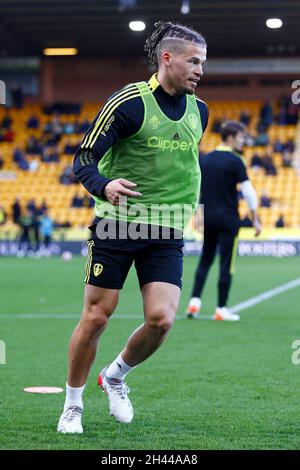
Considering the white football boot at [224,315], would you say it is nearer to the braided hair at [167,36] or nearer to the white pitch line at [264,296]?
the white pitch line at [264,296]

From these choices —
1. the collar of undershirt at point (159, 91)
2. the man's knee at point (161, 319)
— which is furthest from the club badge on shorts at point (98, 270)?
the collar of undershirt at point (159, 91)

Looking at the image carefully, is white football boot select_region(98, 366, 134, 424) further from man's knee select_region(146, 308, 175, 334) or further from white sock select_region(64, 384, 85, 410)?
man's knee select_region(146, 308, 175, 334)

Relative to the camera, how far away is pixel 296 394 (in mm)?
6188

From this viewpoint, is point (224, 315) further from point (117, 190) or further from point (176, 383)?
point (117, 190)

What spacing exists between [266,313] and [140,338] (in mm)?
6682

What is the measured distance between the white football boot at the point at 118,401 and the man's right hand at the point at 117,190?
1.24m

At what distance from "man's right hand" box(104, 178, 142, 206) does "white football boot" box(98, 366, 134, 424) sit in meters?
1.24

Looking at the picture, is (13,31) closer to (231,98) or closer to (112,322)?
(231,98)

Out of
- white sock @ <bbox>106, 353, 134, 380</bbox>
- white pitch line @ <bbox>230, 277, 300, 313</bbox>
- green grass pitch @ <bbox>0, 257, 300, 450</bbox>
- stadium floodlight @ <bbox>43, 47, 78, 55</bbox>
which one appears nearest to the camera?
green grass pitch @ <bbox>0, 257, 300, 450</bbox>

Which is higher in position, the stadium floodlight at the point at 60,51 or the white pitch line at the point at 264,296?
the stadium floodlight at the point at 60,51

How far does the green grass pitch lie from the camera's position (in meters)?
4.83

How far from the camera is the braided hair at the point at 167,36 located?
5133mm

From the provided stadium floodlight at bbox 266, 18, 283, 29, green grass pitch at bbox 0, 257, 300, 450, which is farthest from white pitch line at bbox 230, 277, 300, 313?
stadium floodlight at bbox 266, 18, 283, 29

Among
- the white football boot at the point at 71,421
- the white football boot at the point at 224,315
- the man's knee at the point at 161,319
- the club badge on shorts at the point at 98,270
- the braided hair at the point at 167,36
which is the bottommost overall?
the white football boot at the point at 224,315
